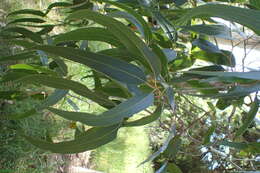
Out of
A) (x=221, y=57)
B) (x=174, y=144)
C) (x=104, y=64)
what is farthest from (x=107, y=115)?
(x=221, y=57)

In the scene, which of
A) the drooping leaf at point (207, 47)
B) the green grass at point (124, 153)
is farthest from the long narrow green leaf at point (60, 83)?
the green grass at point (124, 153)

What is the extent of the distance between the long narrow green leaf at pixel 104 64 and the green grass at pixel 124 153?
2.54 meters

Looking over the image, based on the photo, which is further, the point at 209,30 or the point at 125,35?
the point at 209,30

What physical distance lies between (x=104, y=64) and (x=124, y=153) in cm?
294

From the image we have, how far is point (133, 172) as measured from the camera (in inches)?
136

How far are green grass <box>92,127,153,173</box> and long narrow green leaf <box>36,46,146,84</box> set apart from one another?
2.54m

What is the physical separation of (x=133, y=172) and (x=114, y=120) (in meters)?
3.12

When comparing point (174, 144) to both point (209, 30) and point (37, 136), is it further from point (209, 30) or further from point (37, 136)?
point (37, 136)

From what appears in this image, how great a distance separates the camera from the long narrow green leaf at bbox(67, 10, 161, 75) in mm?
428

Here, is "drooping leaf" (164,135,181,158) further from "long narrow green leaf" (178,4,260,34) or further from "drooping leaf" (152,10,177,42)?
"long narrow green leaf" (178,4,260,34)

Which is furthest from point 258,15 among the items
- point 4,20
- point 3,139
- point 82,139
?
point 4,20

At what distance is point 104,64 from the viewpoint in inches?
18.8

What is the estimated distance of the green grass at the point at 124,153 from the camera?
3.08 m

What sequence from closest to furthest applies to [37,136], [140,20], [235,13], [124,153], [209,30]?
[235,13] → [140,20] → [209,30] → [37,136] → [124,153]
